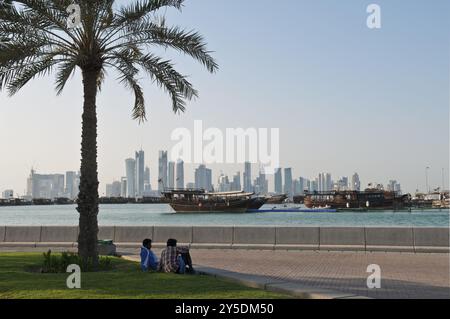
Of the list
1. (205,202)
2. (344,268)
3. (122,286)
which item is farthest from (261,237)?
(205,202)

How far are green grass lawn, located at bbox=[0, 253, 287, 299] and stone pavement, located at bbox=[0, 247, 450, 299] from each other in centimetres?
162

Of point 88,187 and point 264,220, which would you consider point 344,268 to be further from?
point 264,220

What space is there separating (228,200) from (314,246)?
10291 cm

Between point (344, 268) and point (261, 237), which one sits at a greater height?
point (261, 237)

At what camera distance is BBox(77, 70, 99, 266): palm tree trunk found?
14.6m

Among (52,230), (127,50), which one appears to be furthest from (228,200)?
(127,50)

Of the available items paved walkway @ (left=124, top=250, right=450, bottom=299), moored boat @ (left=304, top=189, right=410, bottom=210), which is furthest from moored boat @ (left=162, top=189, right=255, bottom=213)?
paved walkway @ (left=124, top=250, right=450, bottom=299)

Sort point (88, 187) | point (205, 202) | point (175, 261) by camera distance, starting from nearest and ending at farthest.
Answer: point (175, 261) < point (88, 187) < point (205, 202)

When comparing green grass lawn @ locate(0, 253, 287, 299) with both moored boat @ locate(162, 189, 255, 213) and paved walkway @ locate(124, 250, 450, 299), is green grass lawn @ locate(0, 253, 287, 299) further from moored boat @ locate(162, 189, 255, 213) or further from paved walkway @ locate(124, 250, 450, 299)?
moored boat @ locate(162, 189, 255, 213)

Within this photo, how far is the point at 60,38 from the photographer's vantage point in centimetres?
1518

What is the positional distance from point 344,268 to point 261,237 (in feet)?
23.0

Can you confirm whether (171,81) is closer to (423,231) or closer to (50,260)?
(50,260)

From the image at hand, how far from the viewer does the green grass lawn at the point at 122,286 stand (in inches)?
384

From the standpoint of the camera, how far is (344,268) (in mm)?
14969
